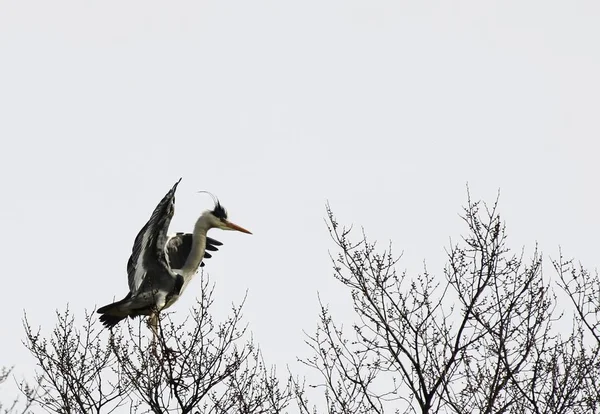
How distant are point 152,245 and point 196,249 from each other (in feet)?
5.18

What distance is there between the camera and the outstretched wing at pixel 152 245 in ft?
37.0

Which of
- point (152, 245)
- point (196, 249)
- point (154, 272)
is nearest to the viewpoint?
point (152, 245)

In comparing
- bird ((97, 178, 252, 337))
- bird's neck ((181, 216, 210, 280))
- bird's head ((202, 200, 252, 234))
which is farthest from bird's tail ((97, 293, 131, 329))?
bird's head ((202, 200, 252, 234))

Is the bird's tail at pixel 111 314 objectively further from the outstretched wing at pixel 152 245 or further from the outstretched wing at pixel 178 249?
the outstretched wing at pixel 178 249

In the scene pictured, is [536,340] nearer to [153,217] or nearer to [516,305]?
[516,305]

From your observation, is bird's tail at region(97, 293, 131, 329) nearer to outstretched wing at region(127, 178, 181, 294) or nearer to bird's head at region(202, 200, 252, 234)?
outstretched wing at region(127, 178, 181, 294)

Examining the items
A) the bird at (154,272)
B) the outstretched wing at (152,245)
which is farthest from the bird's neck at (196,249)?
the outstretched wing at (152,245)

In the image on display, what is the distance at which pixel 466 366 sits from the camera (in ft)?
29.2

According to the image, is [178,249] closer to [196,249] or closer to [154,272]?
[196,249]

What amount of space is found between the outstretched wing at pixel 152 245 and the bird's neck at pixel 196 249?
84 centimetres

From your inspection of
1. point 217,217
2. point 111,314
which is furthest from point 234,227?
point 111,314

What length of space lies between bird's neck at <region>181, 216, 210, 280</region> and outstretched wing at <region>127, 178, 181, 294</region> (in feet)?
2.74

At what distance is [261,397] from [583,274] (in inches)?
135

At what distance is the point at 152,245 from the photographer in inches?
472
